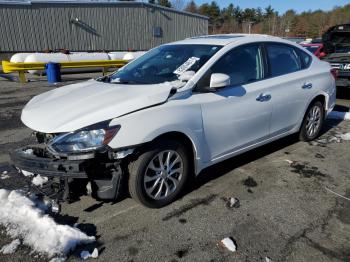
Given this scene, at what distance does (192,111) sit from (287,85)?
5.90 ft

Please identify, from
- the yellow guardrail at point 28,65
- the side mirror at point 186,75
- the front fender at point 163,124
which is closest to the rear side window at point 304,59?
the side mirror at point 186,75

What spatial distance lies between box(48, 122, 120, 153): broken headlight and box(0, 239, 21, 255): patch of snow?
845 millimetres

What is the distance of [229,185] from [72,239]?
1.92 m

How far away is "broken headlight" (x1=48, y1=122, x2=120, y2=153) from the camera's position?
9.57 ft

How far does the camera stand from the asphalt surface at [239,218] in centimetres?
279

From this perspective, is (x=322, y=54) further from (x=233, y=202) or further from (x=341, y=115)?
(x=233, y=202)

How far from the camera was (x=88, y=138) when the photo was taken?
116 inches

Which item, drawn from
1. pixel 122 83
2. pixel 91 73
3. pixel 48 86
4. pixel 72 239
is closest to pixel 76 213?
pixel 72 239

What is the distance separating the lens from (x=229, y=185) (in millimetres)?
3971

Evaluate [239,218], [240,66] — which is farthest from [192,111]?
[239,218]

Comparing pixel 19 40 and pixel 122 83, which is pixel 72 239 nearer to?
pixel 122 83

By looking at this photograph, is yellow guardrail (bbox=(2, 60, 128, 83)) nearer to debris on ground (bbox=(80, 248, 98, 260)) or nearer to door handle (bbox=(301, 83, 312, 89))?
door handle (bbox=(301, 83, 312, 89))

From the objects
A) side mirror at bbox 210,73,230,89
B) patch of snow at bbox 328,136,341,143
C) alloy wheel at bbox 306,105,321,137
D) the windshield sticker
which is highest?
the windshield sticker

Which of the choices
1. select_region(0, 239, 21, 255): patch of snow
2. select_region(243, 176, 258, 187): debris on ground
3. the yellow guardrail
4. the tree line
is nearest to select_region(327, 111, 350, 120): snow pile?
select_region(243, 176, 258, 187): debris on ground
